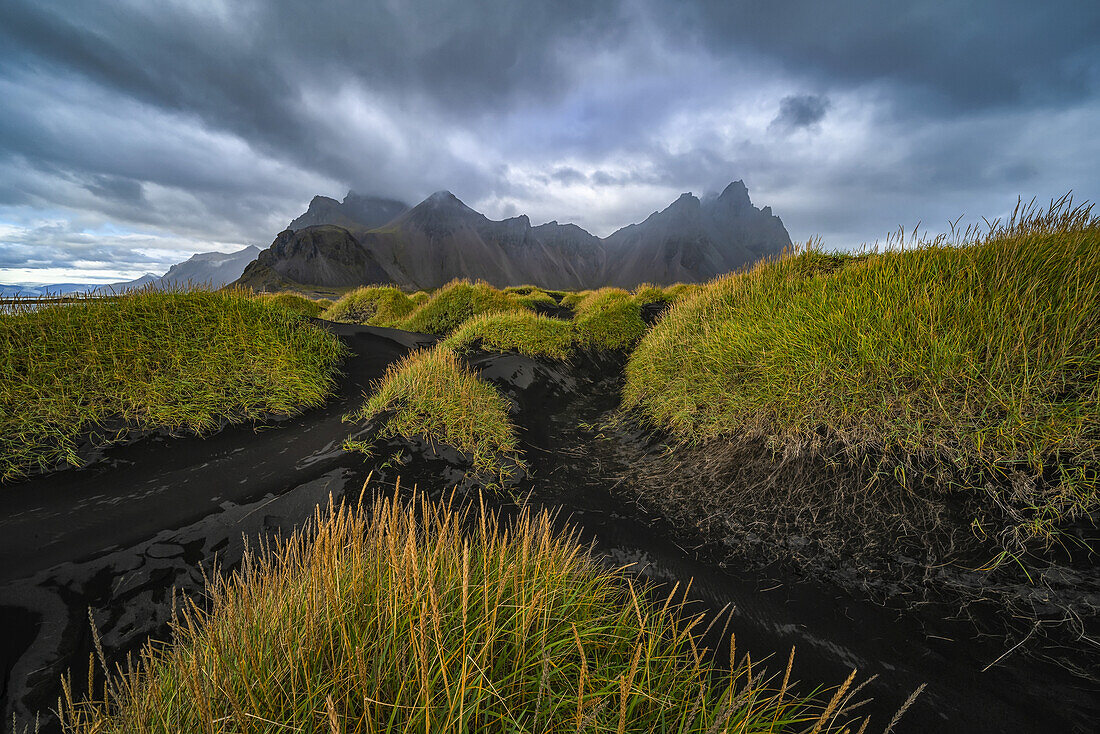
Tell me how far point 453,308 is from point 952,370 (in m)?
15.2

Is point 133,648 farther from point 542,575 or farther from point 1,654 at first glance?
point 542,575

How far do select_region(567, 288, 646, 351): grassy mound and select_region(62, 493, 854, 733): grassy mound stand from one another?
10.9 meters

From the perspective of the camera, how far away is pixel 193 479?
443 centimetres

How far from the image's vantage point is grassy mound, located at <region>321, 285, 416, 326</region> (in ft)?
59.6

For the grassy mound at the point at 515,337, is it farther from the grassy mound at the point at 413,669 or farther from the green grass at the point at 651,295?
the green grass at the point at 651,295

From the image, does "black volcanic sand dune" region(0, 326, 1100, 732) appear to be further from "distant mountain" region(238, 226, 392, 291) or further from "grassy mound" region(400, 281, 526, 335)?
"distant mountain" region(238, 226, 392, 291)

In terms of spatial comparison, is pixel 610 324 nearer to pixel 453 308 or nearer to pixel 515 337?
pixel 515 337

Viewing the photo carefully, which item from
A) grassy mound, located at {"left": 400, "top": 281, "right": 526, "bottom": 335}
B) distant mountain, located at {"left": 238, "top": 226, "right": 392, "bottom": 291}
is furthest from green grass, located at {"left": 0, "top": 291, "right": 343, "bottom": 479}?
distant mountain, located at {"left": 238, "top": 226, "right": 392, "bottom": 291}

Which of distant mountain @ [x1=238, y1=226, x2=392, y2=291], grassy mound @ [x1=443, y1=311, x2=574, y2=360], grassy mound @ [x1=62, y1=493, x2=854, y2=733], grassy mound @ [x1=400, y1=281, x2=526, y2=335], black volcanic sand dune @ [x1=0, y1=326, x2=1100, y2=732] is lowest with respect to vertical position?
black volcanic sand dune @ [x1=0, y1=326, x2=1100, y2=732]

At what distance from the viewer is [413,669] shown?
5.72ft

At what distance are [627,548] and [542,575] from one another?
1.96 m

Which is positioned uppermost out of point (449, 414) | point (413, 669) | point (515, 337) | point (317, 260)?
point (317, 260)

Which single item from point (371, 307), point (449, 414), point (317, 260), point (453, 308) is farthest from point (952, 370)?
point (317, 260)

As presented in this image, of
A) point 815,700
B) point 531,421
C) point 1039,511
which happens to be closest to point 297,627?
point 815,700
